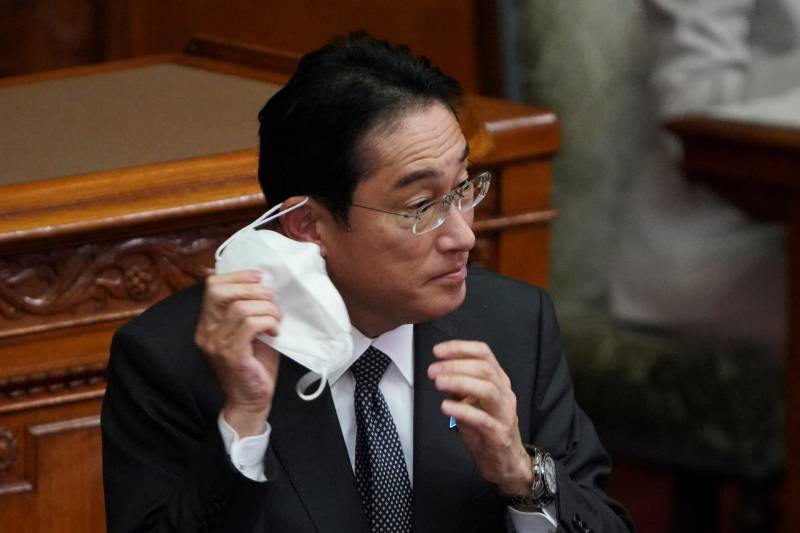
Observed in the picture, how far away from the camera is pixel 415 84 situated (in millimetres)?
2025

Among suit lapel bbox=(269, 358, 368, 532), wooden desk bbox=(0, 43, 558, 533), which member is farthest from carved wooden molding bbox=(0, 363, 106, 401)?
suit lapel bbox=(269, 358, 368, 532)

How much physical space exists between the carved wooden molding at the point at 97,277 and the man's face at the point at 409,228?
646 mm

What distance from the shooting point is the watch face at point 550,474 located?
6.54ft

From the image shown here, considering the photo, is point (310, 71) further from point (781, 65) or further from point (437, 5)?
point (437, 5)

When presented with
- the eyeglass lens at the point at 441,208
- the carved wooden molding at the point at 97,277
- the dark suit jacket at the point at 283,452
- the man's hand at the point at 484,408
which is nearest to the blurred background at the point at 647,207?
the carved wooden molding at the point at 97,277

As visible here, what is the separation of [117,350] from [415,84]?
51 centimetres

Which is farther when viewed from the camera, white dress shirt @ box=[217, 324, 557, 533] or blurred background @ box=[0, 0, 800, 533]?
blurred background @ box=[0, 0, 800, 533]

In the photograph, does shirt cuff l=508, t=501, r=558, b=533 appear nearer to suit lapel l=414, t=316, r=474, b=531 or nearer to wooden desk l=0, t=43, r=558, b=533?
suit lapel l=414, t=316, r=474, b=531

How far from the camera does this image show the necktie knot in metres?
2.10

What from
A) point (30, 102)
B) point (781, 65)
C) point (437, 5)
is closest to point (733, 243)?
point (781, 65)

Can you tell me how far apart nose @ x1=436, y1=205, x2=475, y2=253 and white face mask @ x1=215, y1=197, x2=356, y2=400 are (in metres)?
0.16

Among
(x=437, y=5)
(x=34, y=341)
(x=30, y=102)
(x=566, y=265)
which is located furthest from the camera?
(x=437, y=5)

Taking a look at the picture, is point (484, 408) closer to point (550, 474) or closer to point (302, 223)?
point (550, 474)

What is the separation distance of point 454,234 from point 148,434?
46 cm
